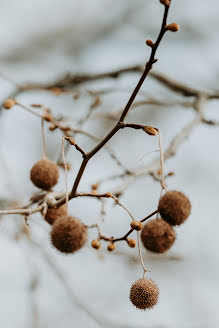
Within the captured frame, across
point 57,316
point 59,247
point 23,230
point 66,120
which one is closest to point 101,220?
point 59,247

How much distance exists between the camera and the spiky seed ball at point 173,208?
1775 mm

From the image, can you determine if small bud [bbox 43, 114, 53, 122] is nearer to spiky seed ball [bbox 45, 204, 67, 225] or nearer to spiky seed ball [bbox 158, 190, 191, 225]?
spiky seed ball [bbox 45, 204, 67, 225]

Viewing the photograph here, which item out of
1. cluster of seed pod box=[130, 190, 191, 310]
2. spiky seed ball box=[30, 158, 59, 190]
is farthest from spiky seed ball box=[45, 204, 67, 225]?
cluster of seed pod box=[130, 190, 191, 310]

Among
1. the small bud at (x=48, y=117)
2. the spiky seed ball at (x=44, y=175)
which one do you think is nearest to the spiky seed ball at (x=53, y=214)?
the spiky seed ball at (x=44, y=175)

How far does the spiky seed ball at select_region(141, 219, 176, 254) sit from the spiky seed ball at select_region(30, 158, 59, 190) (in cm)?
53

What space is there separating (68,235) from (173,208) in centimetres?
42

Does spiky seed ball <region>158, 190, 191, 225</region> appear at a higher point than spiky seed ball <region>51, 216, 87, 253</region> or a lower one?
higher

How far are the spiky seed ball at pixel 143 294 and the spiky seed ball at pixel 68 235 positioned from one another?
27 centimetres

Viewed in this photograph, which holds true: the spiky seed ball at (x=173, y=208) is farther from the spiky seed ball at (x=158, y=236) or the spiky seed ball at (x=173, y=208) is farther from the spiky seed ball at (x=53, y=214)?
the spiky seed ball at (x=53, y=214)

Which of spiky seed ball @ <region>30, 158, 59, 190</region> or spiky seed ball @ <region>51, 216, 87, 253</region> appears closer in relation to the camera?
spiky seed ball @ <region>51, 216, 87, 253</region>

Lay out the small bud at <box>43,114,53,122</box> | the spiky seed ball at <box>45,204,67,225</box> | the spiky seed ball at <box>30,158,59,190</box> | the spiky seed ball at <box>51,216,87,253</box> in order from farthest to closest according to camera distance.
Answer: the small bud at <box>43,114,53,122</box> < the spiky seed ball at <box>30,158,59,190</box> < the spiky seed ball at <box>45,204,67,225</box> < the spiky seed ball at <box>51,216,87,253</box>

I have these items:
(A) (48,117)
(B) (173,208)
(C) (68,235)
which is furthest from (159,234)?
(A) (48,117)

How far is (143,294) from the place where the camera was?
1.75m

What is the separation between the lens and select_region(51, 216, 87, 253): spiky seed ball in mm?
1713
